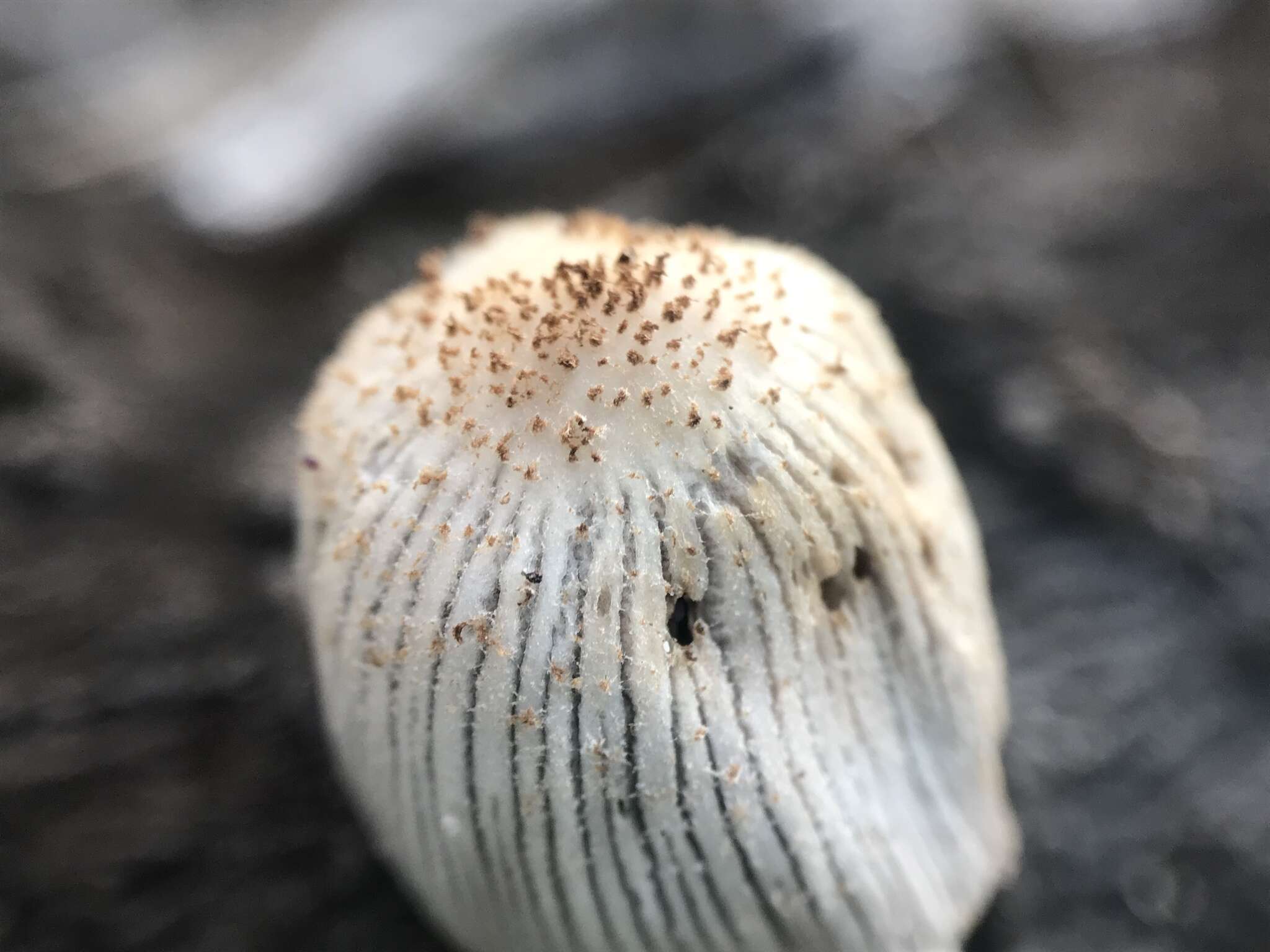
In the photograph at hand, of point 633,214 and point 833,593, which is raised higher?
point 633,214

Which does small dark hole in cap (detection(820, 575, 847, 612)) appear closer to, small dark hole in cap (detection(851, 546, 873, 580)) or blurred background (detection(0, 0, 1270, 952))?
small dark hole in cap (detection(851, 546, 873, 580))

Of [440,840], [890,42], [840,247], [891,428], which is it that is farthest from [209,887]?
[890,42]

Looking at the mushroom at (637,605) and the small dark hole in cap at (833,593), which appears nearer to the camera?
A: the mushroom at (637,605)

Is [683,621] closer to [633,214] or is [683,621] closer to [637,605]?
[637,605]

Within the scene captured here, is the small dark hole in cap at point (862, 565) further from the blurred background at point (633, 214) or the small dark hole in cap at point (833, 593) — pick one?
the blurred background at point (633, 214)

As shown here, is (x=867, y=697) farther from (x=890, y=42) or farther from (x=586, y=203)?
(x=890, y=42)

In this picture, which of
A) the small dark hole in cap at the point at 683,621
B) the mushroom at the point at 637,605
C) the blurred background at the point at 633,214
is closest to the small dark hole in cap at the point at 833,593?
the mushroom at the point at 637,605

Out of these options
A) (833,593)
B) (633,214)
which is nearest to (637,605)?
(833,593)

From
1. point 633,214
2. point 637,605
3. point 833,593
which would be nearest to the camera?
point 637,605
